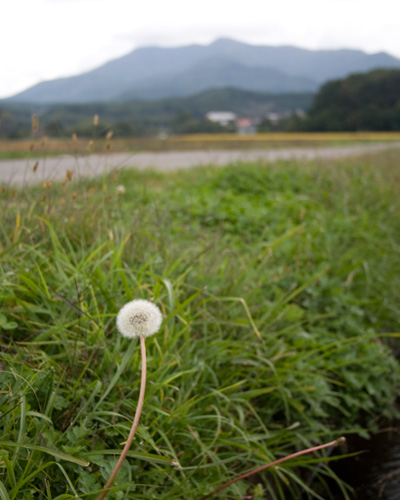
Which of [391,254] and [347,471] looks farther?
[391,254]

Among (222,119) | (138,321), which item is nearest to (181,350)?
(138,321)

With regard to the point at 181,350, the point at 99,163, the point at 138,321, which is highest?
the point at 99,163

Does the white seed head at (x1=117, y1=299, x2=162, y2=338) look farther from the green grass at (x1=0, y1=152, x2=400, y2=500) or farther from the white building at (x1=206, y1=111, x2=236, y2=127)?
the white building at (x1=206, y1=111, x2=236, y2=127)

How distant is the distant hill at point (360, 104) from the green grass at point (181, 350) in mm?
27644

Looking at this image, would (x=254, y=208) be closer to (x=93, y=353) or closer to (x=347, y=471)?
(x=347, y=471)

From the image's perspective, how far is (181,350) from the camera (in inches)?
84.7

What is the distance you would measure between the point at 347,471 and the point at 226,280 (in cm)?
125

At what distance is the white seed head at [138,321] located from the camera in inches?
53.7

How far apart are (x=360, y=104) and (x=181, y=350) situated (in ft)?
105

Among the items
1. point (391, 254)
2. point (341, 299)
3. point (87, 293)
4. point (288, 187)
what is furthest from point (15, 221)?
point (288, 187)

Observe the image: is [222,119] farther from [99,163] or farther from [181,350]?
[181,350]

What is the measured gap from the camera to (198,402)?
6.88 ft

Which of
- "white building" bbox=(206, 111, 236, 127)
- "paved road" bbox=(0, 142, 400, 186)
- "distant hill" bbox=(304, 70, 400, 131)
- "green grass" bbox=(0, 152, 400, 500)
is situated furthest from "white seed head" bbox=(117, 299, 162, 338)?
"distant hill" bbox=(304, 70, 400, 131)

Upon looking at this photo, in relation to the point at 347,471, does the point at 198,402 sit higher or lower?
higher
